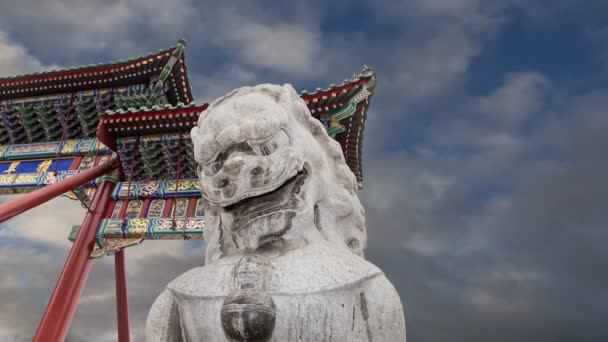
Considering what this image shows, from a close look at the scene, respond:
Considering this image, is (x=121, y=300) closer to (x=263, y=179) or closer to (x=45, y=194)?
(x=45, y=194)

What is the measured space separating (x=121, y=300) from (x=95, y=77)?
17.5 feet

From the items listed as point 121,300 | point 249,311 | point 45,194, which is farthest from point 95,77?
point 249,311

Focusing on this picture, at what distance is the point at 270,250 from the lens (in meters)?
1.94

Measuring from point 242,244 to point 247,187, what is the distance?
28 centimetres

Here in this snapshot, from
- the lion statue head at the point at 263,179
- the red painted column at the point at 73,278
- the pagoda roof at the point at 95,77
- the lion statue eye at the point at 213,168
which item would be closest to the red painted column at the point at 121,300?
the red painted column at the point at 73,278

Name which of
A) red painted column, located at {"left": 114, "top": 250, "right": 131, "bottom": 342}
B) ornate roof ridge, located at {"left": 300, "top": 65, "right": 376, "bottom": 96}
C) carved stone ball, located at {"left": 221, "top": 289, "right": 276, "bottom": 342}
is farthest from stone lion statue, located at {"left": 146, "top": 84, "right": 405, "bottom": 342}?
red painted column, located at {"left": 114, "top": 250, "right": 131, "bottom": 342}

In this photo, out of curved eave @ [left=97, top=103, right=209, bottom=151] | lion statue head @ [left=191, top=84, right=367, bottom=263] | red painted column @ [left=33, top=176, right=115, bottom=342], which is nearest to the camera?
lion statue head @ [left=191, top=84, right=367, bottom=263]

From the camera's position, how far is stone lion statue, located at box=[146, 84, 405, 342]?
1707mm

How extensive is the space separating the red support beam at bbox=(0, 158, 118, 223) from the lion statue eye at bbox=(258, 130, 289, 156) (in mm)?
5873

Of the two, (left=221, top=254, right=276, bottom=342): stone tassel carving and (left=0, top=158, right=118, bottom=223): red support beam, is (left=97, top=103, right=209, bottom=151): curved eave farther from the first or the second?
(left=221, top=254, right=276, bottom=342): stone tassel carving

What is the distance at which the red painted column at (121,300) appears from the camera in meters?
8.13

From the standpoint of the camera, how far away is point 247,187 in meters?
1.90

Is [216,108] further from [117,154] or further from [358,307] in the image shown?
[117,154]

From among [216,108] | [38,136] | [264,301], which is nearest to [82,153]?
[38,136]
